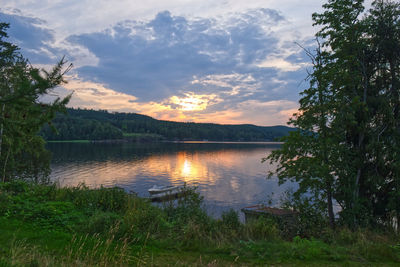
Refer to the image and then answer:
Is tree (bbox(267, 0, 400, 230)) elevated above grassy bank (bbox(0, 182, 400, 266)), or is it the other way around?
tree (bbox(267, 0, 400, 230))

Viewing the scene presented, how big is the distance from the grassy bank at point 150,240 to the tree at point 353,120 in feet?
12.7

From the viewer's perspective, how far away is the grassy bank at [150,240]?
624cm

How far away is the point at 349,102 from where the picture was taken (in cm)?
1341

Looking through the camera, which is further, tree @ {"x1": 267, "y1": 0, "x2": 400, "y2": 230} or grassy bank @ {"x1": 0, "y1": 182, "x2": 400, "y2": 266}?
tree @ {"x1": 267, "y1": 0, "x2": 400, "y2": 230}

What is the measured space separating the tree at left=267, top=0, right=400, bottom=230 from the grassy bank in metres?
3.86

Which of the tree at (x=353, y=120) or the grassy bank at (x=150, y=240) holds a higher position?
the tree at (x=353, y=120)

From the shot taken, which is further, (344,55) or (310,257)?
(344,55)

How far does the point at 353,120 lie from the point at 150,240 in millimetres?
11151

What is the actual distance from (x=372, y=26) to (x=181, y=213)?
45.3 ft

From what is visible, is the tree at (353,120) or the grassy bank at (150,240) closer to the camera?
the grassy bank at (150,240)

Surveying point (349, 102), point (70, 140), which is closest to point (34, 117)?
point (349, 102)

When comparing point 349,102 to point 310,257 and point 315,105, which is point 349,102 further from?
point 310,257

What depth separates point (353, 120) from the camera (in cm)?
1285

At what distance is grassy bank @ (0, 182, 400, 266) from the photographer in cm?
624
